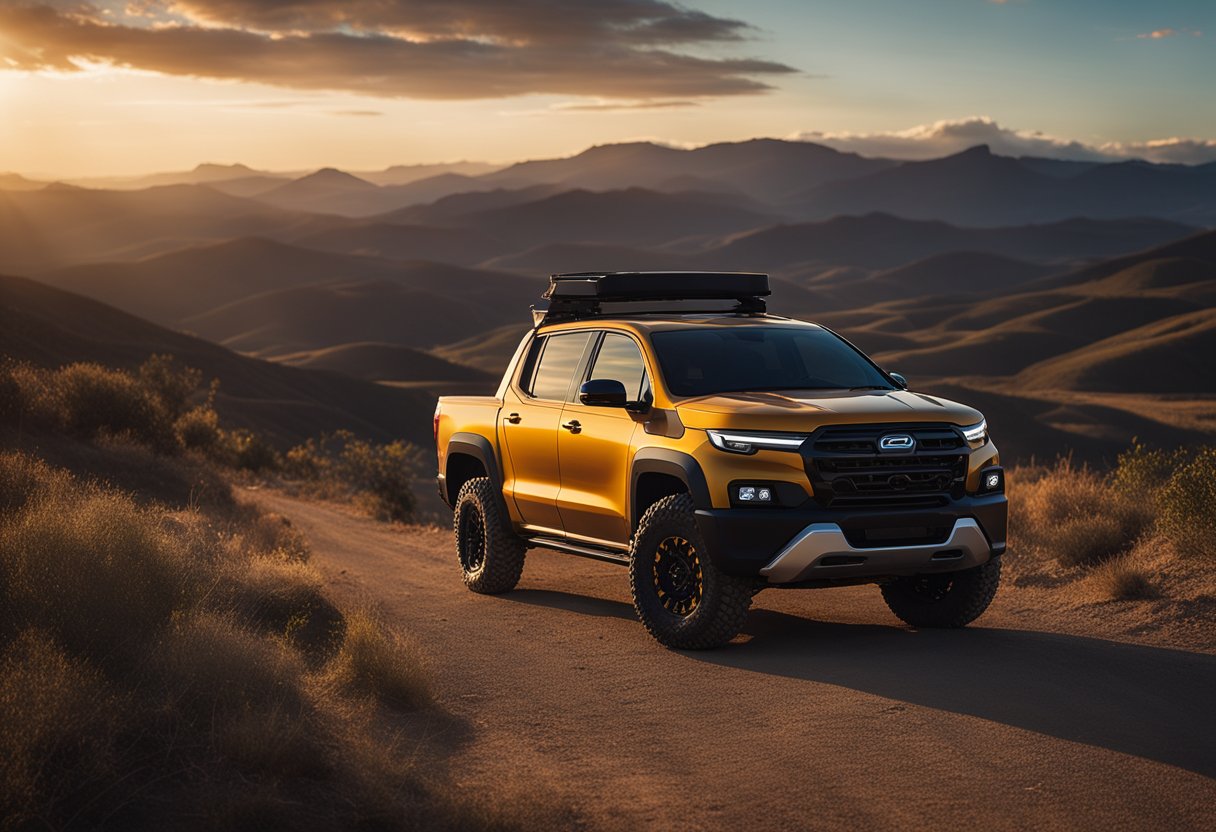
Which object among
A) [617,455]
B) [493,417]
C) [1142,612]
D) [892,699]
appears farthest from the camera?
[493,417]

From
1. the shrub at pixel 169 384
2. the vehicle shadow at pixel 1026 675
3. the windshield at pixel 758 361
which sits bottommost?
the shrub at pixel 169 384

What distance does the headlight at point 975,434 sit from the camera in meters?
9.12

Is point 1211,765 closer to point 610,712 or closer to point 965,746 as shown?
point 965,746

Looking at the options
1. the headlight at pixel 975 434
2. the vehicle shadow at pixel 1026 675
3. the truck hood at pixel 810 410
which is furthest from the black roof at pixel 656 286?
the vehicle shadow at pixel 1026 675

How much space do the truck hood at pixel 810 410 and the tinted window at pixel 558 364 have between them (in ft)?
Result: 5.74

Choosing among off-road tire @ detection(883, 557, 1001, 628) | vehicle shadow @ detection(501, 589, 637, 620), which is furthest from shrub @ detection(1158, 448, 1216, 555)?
vehicle shadow @ detection(501, 589, 637, 620)

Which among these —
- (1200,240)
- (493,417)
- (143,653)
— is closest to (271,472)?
(493,417)

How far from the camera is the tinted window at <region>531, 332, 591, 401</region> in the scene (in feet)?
35.8

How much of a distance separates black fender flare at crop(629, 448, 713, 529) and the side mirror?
0.41 metres

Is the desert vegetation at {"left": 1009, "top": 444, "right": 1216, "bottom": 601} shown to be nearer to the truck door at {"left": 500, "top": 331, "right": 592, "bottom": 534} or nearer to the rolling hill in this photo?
the truck door at {"left": 500, "top": 331, "right": 592, "bottom": 534}

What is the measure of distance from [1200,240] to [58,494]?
183 metres

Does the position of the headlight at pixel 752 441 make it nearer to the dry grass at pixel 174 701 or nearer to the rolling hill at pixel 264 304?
the dry grass at pixel 174 701

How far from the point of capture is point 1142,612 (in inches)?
422

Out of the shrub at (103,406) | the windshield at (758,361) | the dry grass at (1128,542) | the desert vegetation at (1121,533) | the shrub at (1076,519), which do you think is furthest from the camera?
the shrub at (103,406)
